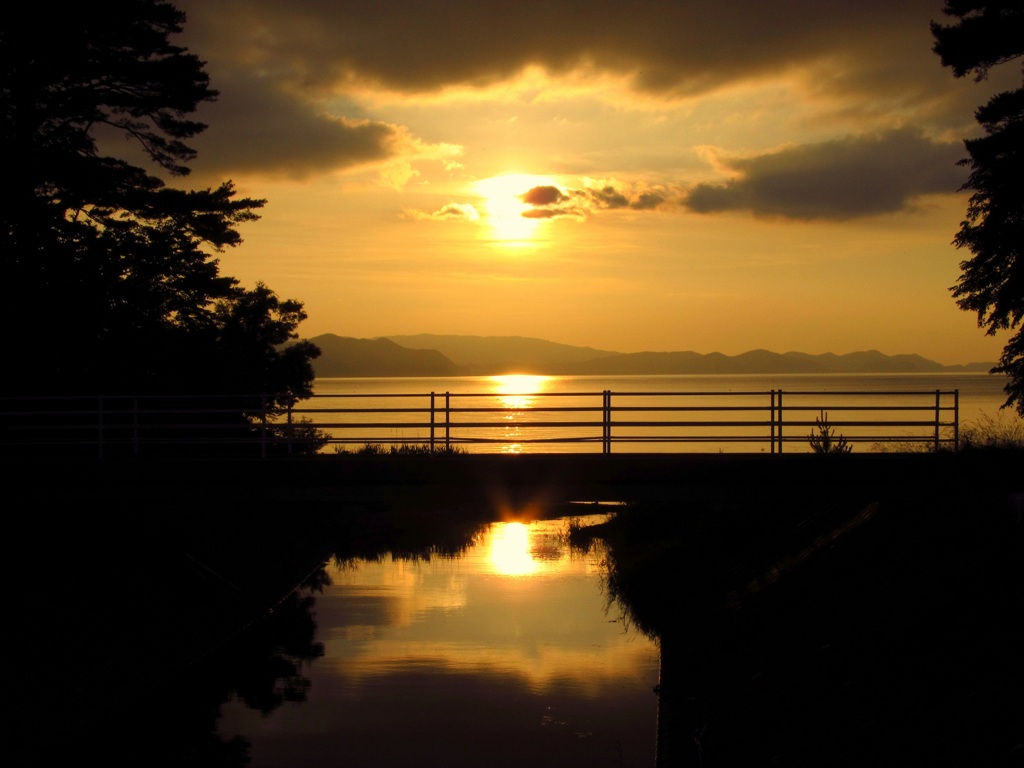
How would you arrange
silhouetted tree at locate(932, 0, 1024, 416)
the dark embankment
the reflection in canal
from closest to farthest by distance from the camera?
1. the dark embankment
2. the reflection in canal
3. silhouetted tree at locate(932, 0, 1024, 416)

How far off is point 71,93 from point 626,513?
22.3m

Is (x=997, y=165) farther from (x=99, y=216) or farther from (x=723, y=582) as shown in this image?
(x=99, y=216)

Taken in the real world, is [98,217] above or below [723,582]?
above

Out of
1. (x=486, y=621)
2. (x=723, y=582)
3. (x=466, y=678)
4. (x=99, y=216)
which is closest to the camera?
(x=466, y=678)

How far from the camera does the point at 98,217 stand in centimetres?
3359

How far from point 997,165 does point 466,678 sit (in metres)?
22.5

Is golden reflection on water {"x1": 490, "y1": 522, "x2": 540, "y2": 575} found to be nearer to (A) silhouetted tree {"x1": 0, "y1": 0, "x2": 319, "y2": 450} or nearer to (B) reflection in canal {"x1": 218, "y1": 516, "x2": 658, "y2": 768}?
(B) reflection in canal {"x1": 218, "y1": 516, "x2": 658, "y2": 768}

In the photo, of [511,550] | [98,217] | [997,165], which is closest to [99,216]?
[98,217]

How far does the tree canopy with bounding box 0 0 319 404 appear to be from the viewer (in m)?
31.2

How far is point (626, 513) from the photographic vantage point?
34812 mm

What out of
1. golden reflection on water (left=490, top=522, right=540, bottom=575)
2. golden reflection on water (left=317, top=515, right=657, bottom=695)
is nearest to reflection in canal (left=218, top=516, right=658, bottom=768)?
golden reflection on water (left=317, top=515, right=657, bottom=695)

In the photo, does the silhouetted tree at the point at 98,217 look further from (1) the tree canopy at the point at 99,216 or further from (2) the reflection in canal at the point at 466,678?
(2) the reflection in canal at the point at 466,678

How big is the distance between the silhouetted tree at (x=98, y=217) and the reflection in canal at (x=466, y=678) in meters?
7.93

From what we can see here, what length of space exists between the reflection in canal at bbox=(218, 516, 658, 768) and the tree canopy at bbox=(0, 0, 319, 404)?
8.23 meters
